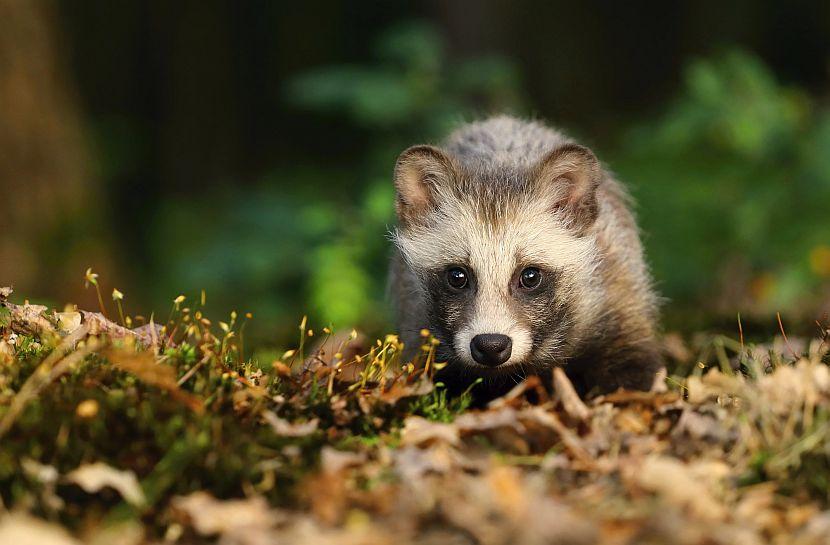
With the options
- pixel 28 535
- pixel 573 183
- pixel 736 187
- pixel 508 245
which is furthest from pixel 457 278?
pixel 736 187

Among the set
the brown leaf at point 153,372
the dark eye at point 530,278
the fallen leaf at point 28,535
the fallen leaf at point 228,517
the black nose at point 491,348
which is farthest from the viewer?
the dark eye at point 530,278

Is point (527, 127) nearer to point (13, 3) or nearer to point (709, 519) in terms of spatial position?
point (709, 519)

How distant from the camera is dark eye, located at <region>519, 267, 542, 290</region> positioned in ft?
18.3

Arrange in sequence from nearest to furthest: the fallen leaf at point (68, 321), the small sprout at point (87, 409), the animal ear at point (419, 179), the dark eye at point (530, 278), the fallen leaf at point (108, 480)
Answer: the fallen leaf at point (108, 480) < the small sprout at point (87, 409) < the fallen leaf at point (68, 321) < the dark eye at point (530, 278) < the animal ear at point (419, 179)

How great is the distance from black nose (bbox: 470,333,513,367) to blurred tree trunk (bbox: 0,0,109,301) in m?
7.48

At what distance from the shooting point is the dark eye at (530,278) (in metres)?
5.59

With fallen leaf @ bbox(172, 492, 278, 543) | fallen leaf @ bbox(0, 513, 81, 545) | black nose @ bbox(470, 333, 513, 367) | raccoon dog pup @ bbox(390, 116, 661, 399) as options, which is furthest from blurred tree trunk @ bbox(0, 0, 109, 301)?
fallen leaf @ bbox(0, 513, 81, 545)

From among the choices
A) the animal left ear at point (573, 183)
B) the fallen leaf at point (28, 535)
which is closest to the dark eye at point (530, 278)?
the animal left ear at point (573, 183)

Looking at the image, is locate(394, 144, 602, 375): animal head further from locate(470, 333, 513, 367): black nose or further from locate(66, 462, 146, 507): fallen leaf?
locate(66, 462, 146, 507): fallen leaf

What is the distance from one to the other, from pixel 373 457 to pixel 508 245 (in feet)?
7.31

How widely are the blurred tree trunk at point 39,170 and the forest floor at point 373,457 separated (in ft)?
23.6

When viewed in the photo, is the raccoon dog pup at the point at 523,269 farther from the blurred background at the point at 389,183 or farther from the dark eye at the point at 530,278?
the blurred background at the point at 389,183

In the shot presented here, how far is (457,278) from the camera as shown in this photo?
564cm

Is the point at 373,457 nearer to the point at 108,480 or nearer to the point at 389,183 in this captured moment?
the point at 108,480
